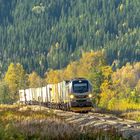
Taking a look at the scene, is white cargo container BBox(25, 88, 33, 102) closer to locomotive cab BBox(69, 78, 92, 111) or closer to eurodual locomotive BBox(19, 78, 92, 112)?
eurodual locomotive BBox(19, 78, 92, 112)

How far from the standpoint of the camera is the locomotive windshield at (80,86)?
46.6 meters

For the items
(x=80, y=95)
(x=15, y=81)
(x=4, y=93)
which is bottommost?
(x=80, y=95)

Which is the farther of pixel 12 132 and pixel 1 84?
pixel 1 84

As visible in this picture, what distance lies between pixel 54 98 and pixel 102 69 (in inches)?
1340

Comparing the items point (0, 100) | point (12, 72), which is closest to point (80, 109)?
point (0, 100)

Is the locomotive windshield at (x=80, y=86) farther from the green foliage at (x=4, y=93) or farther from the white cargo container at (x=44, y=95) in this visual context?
the green foliage at (x=4, y=93)

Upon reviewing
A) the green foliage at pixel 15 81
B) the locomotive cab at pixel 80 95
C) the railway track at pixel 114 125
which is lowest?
the railway track at pixel 114 125

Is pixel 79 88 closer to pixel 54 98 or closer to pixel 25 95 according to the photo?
pixel 54 98

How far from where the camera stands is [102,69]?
9325cm

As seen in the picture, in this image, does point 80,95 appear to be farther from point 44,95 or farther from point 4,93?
point 4,93

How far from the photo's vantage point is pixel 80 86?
154 ft

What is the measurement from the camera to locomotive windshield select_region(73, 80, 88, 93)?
1834 inches

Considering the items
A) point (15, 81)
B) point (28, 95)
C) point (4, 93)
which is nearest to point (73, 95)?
point (28, 95)

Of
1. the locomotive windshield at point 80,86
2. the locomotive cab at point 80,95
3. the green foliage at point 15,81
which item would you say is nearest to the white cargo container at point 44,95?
the locomotive cab at point 80,95
